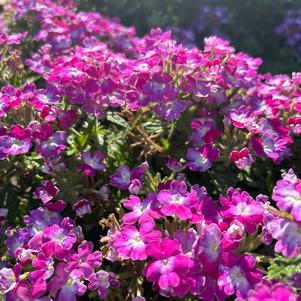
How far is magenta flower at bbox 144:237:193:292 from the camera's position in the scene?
4.86ft

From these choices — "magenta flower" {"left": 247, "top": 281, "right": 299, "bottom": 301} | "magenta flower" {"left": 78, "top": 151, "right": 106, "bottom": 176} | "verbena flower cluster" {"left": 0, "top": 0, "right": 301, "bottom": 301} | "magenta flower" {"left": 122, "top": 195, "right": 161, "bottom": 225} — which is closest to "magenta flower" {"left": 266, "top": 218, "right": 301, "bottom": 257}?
"verbena flower cluster" {"left": 0, "top": 0, "right": 301, "bottom": 301}

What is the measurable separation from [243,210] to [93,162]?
27.4 inches

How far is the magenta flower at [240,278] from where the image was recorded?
1496mm

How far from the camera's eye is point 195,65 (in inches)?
85.8

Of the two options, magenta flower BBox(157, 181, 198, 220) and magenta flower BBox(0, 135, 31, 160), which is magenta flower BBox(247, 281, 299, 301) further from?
magenta flower BBox(0, 135, 31, 160)

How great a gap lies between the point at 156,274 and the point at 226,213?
316 millimetres

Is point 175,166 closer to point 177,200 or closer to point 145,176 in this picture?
point 145,176

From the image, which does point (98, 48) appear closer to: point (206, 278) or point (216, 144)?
point (216, 144)

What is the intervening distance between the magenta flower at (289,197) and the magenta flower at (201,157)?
1.47 ft

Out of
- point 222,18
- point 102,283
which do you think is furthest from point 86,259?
point 222,18

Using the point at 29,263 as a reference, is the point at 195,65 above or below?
above

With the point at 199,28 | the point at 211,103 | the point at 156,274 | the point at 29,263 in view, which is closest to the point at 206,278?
the point at 156,274

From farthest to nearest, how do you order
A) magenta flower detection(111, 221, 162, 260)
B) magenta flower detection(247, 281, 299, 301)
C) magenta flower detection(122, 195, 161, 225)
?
magenta flower detection(122, 195, 161, 225), magenta flower detection(111, 221, 162, 260), magenta flower detection(247, 281, 299, 301)

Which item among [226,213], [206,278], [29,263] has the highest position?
[226,213]
